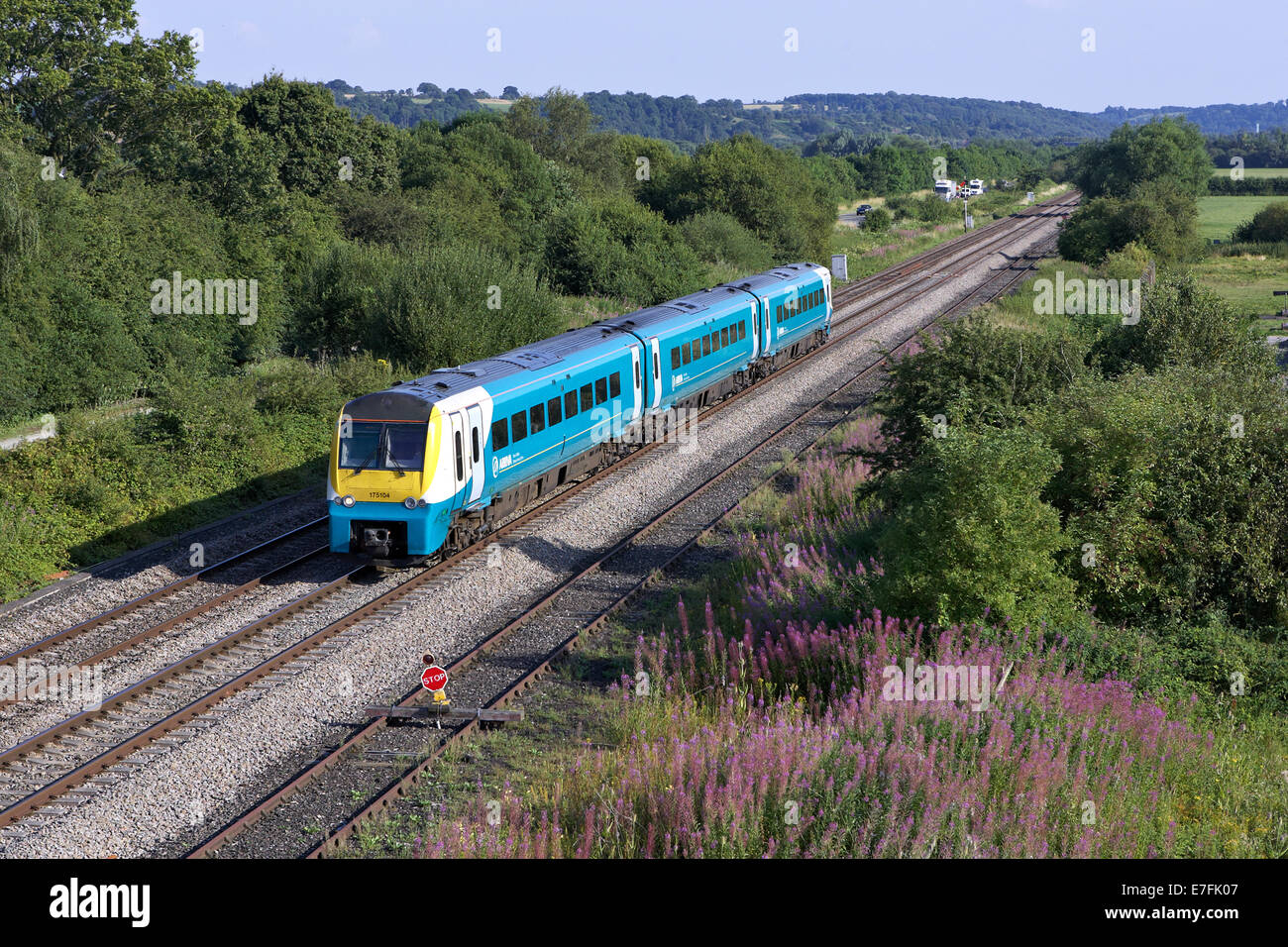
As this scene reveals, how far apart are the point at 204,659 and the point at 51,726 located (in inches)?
83.3

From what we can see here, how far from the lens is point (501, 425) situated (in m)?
18.2

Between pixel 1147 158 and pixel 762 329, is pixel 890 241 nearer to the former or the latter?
pixel 1147 158

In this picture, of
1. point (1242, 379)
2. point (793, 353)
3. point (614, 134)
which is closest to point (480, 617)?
point (1242, 379)

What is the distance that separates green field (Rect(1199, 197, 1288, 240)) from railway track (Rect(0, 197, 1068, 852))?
73.2 meters

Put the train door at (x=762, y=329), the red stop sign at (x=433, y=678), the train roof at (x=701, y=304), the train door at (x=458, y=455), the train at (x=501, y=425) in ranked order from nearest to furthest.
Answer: the red stop sign at (x=433, y=678) → the train at (x=501, y=425) → the train door at (x=458, y=455) → the train roof at (x=701, y=304) → the train door at (x=762, y=329)

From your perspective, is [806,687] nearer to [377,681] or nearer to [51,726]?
[377,681]

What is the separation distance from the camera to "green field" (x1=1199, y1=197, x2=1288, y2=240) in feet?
276

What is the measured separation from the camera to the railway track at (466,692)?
1012 centimetres

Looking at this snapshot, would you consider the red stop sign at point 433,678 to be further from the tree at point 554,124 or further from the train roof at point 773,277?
the tree at point 554,124

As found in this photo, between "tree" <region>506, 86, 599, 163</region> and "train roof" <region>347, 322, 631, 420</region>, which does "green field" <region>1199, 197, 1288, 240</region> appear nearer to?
"tree" <region>506, 86, 599, 163</region>

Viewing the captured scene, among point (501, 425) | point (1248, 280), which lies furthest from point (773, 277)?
point (1248, 280)

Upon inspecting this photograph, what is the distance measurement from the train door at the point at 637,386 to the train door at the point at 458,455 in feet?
22.9

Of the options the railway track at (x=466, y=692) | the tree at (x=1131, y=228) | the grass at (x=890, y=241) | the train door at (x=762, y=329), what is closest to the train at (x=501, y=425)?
the railway track at (x=466, y=692)

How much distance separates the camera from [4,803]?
10.8 m
